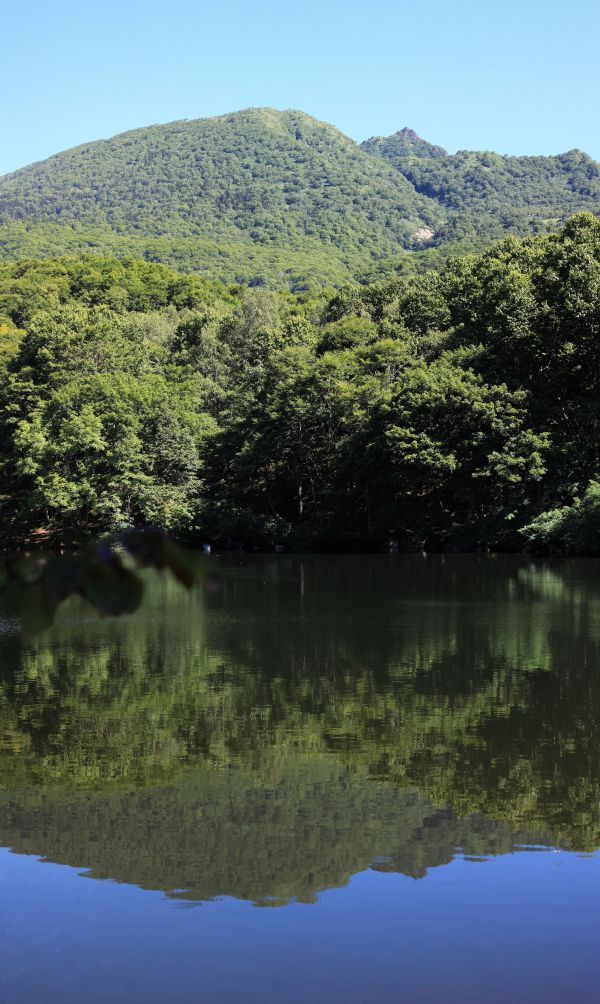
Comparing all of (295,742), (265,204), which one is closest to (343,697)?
(295,742)

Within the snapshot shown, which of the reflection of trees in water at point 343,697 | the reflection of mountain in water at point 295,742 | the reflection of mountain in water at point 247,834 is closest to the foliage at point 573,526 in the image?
the reflection of trees in water at point 343,697

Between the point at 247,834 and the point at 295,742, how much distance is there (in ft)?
11.2

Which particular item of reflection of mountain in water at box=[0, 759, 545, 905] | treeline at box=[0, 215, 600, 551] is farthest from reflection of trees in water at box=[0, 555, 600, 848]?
treeline at box=[0, 215, 600, 551]

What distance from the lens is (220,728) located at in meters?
14.0

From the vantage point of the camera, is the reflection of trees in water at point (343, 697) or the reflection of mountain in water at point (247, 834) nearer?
the reflection of mountain in water at point (247, 834)

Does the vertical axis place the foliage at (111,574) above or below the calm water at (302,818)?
above

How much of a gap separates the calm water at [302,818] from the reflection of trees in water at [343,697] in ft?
0.20

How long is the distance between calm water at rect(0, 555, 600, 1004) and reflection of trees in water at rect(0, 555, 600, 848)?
0.20 ft

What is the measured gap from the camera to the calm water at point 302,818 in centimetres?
720

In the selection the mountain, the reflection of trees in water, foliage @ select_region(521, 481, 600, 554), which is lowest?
the reflection of trees in water

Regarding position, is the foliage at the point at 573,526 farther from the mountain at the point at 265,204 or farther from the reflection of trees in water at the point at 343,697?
the mountain at the point at 265,204

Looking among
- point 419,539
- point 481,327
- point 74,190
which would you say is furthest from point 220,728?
point 74,190

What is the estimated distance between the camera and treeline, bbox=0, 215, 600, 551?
42969 mm

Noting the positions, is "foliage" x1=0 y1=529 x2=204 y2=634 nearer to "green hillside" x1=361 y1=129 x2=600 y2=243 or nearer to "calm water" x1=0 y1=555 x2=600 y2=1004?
"calm water" x1=0 y1=555 x2=600 y2=1004
